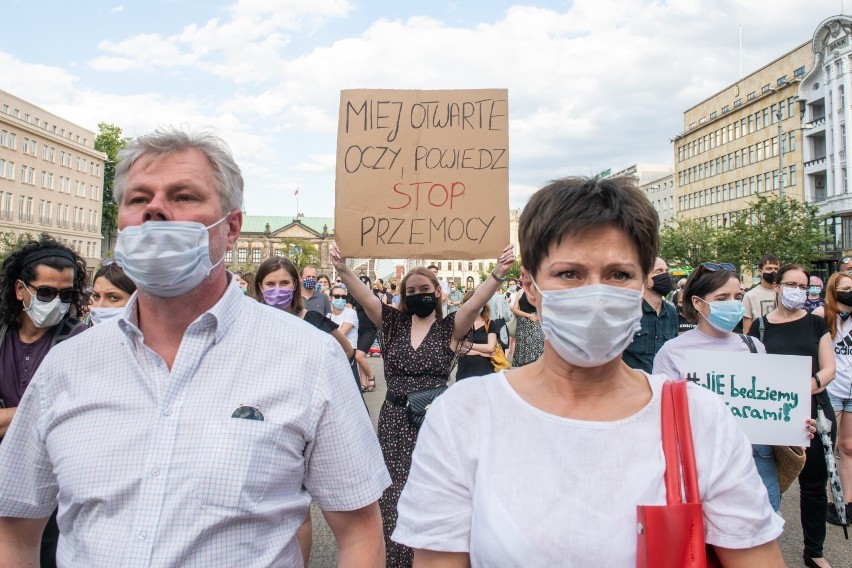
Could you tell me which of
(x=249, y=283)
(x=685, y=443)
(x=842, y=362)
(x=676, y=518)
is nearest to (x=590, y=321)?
(x=685, y=443)

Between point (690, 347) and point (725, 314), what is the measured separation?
11.3 inches

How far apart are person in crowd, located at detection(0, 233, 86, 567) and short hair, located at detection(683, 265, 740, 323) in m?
3.69

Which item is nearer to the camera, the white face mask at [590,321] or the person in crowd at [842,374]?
the white face mask at [590,321]

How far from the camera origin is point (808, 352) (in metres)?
5.29

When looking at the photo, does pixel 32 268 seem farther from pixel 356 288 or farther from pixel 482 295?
pixel 482 295

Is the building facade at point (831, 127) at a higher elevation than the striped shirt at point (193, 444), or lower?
higher

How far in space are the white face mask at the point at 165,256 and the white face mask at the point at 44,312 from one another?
193 cm

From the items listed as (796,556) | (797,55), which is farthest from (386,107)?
(797,55)

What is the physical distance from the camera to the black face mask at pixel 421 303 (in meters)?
4.84

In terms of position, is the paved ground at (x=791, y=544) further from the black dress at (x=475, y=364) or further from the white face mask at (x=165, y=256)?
the white face mask at (x=165, y=256)

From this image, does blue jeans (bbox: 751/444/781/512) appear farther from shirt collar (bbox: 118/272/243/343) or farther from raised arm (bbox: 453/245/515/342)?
shirt collar (bbox: 118/272/243/343)

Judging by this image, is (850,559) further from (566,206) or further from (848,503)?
(566,206)

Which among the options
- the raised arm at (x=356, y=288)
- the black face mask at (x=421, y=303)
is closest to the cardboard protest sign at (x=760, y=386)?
the black face mask at (x=421, y=303)

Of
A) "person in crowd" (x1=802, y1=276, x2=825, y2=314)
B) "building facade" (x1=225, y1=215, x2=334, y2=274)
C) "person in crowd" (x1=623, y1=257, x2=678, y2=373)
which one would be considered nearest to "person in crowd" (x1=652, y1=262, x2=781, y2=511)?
"person in crowd" (x1=623, y1=257, x2=678, y2=373)
